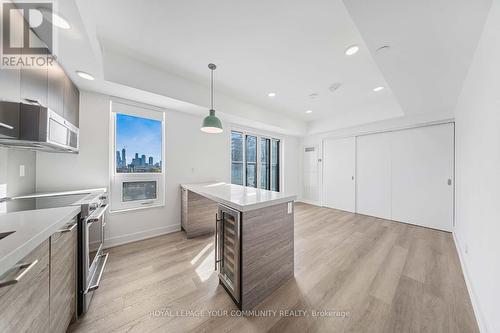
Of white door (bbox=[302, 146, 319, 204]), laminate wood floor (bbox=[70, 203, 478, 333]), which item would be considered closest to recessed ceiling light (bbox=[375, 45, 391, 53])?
laminate wood floor (bbox=[70, 203, 478, 333])

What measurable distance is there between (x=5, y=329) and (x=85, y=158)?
8.11 ft

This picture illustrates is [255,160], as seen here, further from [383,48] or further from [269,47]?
[383,48]

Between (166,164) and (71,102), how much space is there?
58.8 inches

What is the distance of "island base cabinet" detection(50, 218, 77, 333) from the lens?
106 centimetres

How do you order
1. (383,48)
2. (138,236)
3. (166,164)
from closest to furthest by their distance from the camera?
1. (383,48)
2. (138,236)
3. (166,164)

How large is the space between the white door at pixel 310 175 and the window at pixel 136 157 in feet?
14.9

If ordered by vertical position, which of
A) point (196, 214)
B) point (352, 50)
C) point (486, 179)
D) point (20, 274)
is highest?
point (352, 50)

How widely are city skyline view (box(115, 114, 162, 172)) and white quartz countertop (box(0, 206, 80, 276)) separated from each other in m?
1.70

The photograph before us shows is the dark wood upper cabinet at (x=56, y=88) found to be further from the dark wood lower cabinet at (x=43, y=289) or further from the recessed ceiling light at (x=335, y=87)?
the recessed ceiling light at (x=335, y=87)

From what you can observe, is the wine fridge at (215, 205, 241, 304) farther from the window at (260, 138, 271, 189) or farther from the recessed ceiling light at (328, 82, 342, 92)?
the window at (260, 138, 271, 189)

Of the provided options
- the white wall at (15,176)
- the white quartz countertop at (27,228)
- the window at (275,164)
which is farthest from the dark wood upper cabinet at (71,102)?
the window at (275,164)

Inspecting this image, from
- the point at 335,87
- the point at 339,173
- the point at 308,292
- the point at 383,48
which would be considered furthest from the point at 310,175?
the point at 383,48

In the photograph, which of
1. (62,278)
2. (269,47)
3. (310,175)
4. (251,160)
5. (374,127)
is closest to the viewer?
(62,278)

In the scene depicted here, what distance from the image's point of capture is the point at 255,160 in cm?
505
